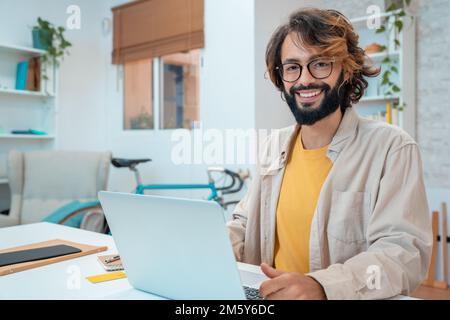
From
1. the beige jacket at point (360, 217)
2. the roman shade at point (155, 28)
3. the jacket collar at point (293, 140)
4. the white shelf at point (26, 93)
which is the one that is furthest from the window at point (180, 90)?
the beige jacket at point (360, 217)

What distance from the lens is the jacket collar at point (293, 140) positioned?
1274mm

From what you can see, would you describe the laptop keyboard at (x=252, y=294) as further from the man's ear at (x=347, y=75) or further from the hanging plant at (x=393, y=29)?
the hanging plant at (x=393, y=29)

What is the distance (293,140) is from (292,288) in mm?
689

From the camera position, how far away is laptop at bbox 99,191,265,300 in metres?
0.77

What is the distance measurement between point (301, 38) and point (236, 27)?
235 centimetres

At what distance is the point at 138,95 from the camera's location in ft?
14.9

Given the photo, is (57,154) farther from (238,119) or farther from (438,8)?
(438,8)

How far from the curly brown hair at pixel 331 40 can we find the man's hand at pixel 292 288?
0.66 meters

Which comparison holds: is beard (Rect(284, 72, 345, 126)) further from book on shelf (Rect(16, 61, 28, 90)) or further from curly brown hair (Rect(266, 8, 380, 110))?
book on shelf (Rect(16, 61, 28, 90))

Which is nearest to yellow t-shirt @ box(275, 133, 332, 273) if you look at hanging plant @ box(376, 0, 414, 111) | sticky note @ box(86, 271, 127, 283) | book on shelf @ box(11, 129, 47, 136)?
sticky note @ box(86, 271, 127, 283)

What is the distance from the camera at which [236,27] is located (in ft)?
11.7

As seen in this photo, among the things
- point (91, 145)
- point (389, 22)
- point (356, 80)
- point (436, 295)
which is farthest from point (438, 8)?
point (91, 145)

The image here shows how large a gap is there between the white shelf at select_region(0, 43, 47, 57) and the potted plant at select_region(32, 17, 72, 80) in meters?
0.06

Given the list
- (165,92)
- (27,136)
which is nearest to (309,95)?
(165,92)
